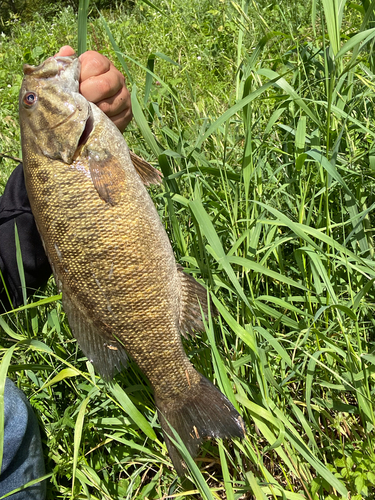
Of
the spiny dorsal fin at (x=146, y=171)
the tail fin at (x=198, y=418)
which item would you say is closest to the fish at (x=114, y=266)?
the tail fin at (x=198, y=418)

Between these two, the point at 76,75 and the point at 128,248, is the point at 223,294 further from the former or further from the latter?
the point at 76,75

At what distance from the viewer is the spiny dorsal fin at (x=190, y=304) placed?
1796mm

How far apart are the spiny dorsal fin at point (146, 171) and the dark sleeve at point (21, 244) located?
73cm

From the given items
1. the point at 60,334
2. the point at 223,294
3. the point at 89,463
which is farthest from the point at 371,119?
the point at 89,463

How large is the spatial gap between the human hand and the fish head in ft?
0.16

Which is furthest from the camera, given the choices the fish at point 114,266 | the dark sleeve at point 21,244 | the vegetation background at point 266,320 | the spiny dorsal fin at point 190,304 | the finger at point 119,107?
the dark sleeve at point 21,244

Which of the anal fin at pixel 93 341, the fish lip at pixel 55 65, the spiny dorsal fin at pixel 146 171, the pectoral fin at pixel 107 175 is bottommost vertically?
the anal fin at pixel 93 341

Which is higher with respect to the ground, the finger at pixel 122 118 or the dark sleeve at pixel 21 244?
the finger at pixel 122 118

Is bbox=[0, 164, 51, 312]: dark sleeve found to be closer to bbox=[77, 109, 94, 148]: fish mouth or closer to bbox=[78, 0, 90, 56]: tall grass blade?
bbox=[77, 109, 94, 148]: fish mouth

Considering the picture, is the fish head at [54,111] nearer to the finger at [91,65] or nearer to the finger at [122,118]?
the finger at [91,65]

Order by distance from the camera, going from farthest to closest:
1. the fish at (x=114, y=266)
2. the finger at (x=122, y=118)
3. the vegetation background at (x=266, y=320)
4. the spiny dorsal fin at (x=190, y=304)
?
the finger at (x=122, y=118) → the spiny dorsal fin at (x=190, y=304) → the fish at (x=114, y=266) → the vegetation background at (x=266, y=320)

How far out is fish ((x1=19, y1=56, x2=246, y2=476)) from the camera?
169 centimetres

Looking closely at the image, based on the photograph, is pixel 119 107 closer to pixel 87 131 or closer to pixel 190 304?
pixel 87 131

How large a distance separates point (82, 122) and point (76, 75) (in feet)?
0.71
